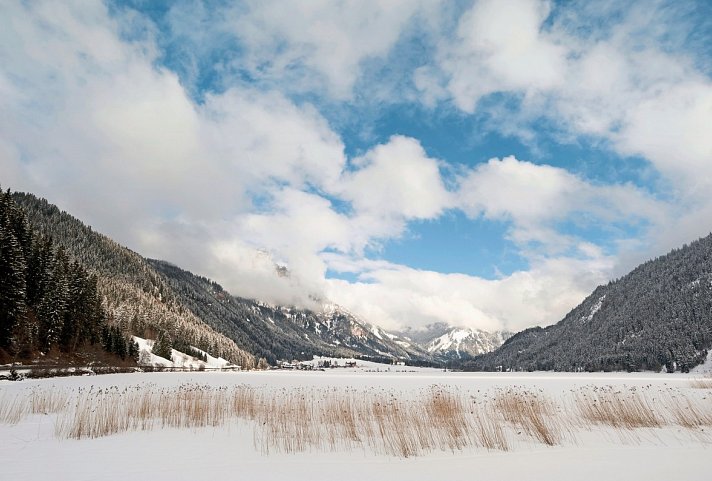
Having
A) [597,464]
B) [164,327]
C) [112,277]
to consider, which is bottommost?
[597,464]

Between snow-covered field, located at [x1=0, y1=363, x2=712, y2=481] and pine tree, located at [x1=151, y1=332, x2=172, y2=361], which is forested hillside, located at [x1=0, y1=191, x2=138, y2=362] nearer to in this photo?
pine tree, located at [x1=151, y1=332, x2=172, y2=361]

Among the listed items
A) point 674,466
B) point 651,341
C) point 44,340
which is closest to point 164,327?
point 44,340

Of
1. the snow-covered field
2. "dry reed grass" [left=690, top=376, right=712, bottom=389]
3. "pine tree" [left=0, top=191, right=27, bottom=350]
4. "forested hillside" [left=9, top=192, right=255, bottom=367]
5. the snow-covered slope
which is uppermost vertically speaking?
"forested hillside" [left=9, top=192, right=255, bottom=367]

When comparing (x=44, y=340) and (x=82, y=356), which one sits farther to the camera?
(x=82, y=356)

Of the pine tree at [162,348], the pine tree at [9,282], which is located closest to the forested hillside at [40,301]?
the pine tree at [9,282]

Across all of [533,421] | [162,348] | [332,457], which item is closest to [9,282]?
[332,457]

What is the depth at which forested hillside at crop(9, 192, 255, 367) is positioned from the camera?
436 ft

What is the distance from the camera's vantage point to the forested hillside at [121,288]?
5231 inches

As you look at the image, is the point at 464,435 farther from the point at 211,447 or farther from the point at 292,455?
the point at 211,447

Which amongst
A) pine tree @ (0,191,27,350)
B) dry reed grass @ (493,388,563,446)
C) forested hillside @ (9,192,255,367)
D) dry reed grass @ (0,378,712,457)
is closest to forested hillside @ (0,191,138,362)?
pine tree @ (0,191,27,350)

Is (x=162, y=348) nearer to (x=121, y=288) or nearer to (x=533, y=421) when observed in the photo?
(x=121, y=288)

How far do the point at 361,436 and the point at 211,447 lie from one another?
16.2 ft

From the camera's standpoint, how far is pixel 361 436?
1463cm

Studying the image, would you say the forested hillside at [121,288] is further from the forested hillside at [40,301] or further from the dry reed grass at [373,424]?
the dry reed grass at [373,424]
